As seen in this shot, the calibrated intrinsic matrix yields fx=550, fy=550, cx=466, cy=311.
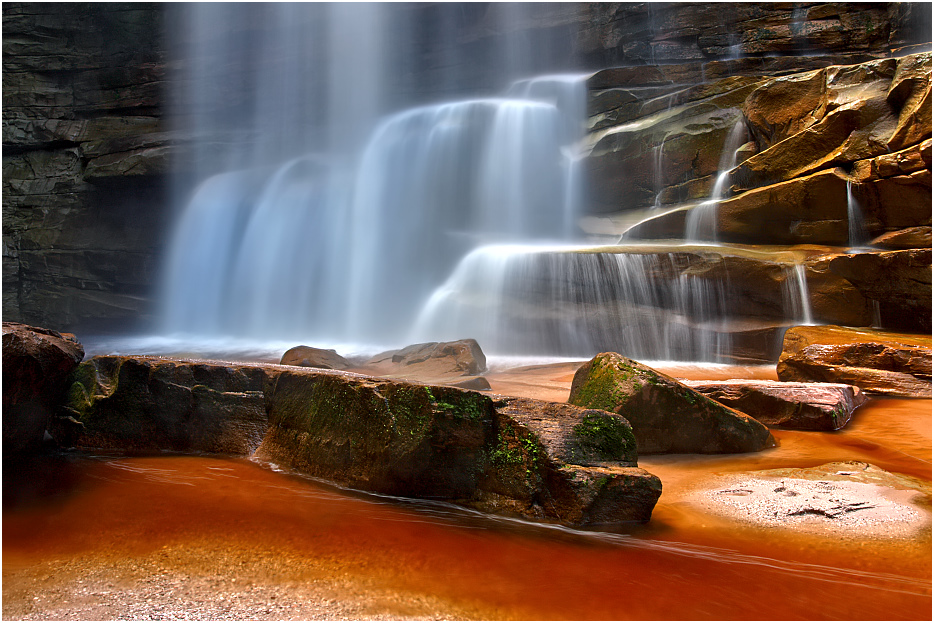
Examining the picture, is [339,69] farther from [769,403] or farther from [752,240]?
[769,403]

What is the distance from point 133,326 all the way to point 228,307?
17.6 feet

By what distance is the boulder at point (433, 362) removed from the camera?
785 centimetres

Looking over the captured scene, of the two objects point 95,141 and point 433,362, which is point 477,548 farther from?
point 95,141

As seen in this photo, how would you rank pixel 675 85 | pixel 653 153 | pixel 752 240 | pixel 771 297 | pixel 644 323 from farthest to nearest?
pixel 675 85 → pixel 653 153 → pixel 752 240 → pixel 644 323 → pixel 771 297

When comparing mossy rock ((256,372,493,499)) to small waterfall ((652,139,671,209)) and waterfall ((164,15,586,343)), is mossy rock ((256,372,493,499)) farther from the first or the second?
small waterfall ((652,139,671,209))

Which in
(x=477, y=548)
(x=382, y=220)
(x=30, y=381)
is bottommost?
(x=477, y=548)

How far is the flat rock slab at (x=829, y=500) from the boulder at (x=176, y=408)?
10.6 ft

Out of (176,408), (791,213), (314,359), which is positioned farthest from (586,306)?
(176,408)

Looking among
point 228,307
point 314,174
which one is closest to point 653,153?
point 314,174

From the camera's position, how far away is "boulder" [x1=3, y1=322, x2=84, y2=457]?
3.92 m

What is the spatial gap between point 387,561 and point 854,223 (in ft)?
34.1

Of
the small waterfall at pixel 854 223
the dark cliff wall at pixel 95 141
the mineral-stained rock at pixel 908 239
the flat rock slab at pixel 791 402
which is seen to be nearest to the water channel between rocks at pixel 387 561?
the flat rock slab at pixel 791 402

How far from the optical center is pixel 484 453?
10.7ft

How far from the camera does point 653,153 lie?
49.2ft
